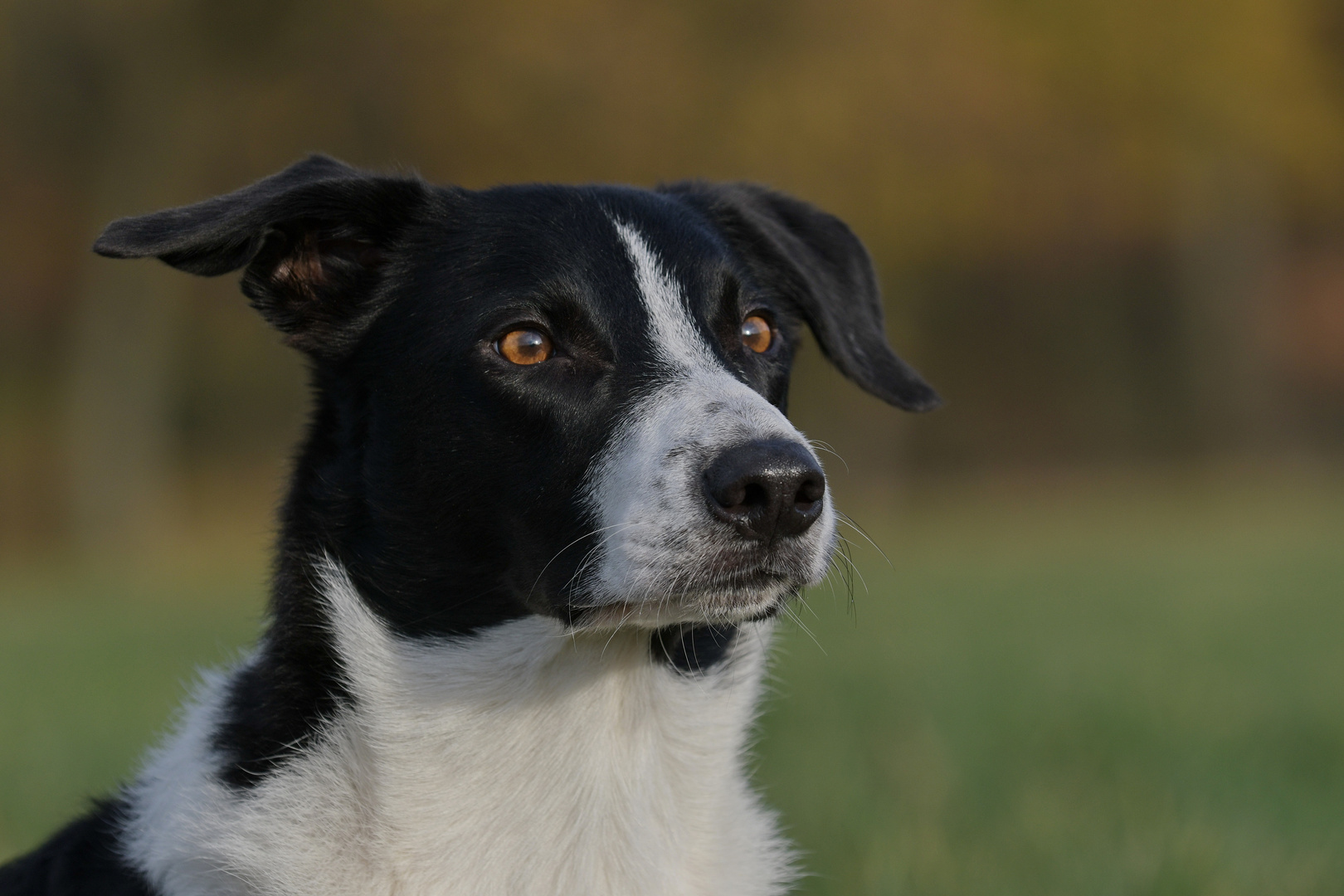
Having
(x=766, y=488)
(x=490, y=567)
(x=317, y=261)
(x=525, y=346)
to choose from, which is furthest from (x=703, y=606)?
(x=317, y=261)

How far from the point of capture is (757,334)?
147 inches

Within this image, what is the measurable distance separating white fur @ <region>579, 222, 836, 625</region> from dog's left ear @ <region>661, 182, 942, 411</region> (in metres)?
0.91

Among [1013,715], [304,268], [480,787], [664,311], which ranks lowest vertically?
[1013,715]

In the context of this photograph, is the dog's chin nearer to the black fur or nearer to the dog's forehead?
the black fur

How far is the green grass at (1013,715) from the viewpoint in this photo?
177 inches

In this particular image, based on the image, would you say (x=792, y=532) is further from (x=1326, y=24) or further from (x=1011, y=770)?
(x=1326, y=24)

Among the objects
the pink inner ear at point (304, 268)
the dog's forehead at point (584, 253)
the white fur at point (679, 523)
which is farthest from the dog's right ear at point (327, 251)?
the white fur at point (679, 523)

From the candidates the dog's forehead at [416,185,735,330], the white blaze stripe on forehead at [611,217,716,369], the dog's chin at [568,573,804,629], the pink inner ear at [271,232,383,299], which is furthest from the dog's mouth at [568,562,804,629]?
the pink inner ear at [271,232,383,299]

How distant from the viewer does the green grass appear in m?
4.50

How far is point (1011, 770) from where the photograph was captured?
572 centimetres

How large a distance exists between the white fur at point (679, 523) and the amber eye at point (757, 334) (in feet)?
1.46

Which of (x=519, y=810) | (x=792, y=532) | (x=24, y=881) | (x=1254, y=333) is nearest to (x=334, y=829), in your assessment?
(x=519, y=810)

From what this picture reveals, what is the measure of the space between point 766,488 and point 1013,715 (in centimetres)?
432

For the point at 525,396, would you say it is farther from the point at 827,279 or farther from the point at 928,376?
the point at 928,376
